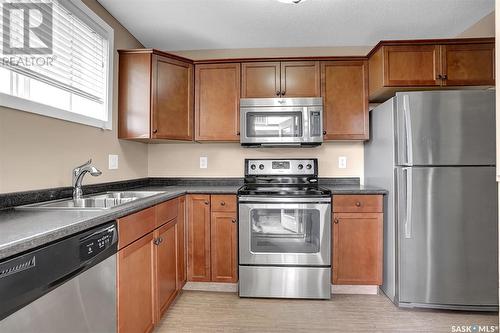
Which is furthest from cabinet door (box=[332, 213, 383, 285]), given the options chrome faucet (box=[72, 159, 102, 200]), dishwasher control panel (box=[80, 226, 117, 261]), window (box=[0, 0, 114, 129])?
window (box=[0, 0, 114, 129])

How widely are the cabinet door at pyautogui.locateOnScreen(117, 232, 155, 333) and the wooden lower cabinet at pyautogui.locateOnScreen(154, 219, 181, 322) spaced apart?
85mm

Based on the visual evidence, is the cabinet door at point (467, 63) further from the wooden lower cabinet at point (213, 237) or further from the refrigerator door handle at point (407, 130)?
the wooden lower cabinet at point (213, 237)

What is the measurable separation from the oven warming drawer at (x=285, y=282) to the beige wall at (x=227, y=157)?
1058mm

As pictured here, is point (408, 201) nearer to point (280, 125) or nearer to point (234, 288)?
point (280, 125)

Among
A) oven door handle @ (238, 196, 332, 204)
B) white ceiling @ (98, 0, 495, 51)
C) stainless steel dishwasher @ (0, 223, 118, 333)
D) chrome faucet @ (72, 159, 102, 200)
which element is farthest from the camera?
oven door handle @ (238, 196, 332, 204)

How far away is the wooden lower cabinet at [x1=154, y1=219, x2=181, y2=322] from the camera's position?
1.88 m

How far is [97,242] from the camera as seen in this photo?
1.20m

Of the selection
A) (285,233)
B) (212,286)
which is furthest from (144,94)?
(212,286)

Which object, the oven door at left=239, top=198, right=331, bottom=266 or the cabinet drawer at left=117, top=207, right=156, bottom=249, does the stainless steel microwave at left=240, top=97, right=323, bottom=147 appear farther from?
the cabinet drawer at left=117, top=207, right=156, bottom=249

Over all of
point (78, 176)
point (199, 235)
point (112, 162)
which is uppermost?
point (112, 162)

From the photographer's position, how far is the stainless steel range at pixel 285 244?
2.35 meters

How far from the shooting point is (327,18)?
245cm

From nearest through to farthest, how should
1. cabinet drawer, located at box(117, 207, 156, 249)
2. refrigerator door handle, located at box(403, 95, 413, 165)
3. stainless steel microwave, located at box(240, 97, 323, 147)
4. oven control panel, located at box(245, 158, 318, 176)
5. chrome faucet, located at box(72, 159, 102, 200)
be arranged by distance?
cabinet drawer, located at box(117, 207, 156, 249), chrome faucet, located at box(72, 159, 102, 200), refrigerator door handle, located at box(403, 95, 413, 165), stainless steel microwave, located at box(240, 97, 323, 147), oven control panel, located at box(245, 158, 318, 176)

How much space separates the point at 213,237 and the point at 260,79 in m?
1.56
